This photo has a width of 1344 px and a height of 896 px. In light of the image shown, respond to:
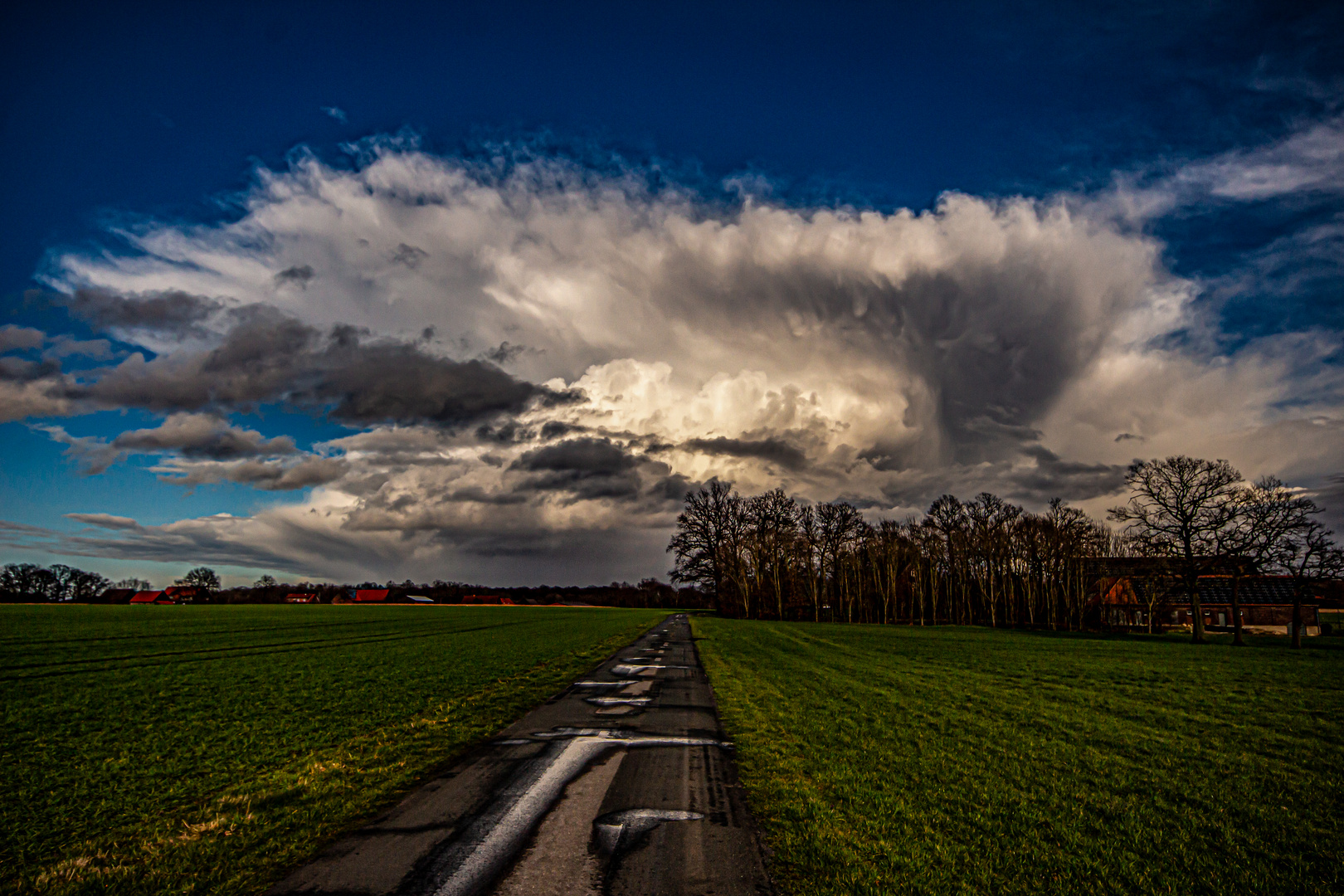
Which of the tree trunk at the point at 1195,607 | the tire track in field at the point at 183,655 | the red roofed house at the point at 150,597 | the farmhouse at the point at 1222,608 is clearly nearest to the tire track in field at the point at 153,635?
the tire track in field at the point at 183,655

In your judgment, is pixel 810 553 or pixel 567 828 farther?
pixel 810 553

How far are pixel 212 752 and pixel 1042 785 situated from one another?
1166 cm

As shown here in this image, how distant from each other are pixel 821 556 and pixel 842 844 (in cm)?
7655

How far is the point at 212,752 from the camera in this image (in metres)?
→ 9.36

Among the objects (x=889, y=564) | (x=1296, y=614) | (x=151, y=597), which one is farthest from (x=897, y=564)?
(x=151, y=597)

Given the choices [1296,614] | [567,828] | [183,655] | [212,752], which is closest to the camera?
[567,828]

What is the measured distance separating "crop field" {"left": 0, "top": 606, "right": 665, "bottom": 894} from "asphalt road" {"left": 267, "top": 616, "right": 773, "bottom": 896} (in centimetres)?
65

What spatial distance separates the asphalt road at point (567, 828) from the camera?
4926 millimetres

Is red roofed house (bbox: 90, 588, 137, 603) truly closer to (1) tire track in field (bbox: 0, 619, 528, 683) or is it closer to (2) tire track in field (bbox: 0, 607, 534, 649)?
(2) tire track in field (bbox: 0, 607, 534, 649)

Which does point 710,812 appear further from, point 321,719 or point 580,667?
point 580,667

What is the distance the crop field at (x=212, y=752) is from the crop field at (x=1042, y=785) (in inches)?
187

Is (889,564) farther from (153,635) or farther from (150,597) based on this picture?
(150,597)

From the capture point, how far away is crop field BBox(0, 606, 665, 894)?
555 cm

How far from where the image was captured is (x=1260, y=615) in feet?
233
